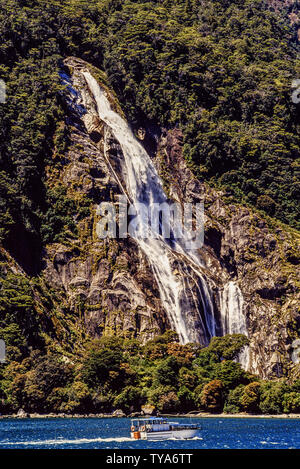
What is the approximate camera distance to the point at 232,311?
411 feet

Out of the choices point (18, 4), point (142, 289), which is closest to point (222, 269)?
point (142, 289)

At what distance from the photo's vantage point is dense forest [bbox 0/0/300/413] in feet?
314

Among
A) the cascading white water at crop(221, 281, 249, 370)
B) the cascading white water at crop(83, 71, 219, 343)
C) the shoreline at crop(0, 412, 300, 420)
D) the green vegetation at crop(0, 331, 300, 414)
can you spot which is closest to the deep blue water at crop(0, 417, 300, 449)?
the shoreline at crop(0, 412, 300, 420)

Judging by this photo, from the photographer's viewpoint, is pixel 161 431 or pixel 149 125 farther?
pixel 149 125

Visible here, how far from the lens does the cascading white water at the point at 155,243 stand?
121 metres

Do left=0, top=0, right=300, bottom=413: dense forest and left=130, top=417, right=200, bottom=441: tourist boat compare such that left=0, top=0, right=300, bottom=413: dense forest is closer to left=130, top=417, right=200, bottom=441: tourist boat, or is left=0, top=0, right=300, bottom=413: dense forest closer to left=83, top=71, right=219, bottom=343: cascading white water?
left=83, top=71, right=219, bottom=343: cascading white water

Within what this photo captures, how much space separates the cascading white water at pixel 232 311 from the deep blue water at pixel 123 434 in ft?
118

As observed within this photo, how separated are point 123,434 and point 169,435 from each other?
512 centimetres

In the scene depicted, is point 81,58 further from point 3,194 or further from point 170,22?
point 3,194

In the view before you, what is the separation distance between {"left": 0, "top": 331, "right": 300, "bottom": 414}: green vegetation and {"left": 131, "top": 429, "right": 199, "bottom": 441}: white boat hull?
2505cm

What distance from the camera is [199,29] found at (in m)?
177

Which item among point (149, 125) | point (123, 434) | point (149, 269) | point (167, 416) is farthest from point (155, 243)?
point (123, 434)

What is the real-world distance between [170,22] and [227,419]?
108274 millimetres

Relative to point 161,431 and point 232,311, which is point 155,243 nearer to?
point 232,311
